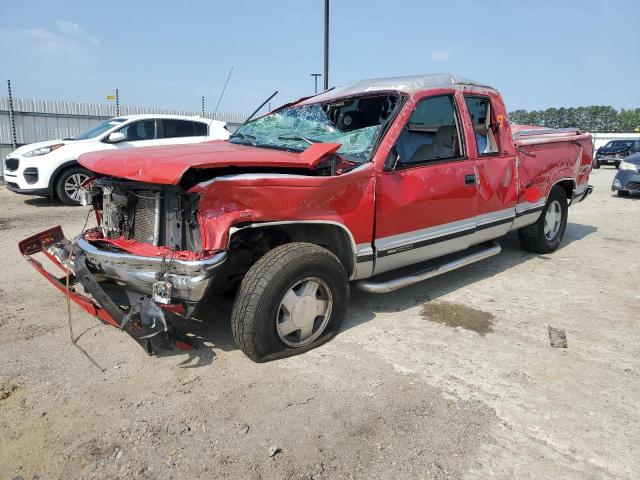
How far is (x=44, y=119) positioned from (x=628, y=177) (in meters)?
15.5

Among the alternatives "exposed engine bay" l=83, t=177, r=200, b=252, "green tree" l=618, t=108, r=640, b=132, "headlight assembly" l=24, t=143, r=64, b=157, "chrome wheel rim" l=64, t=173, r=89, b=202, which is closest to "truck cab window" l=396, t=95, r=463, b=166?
"exposed engine bay" l=83, t=177, r=200, b=252

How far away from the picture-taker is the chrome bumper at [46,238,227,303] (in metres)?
2.68

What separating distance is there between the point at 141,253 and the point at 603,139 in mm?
44517

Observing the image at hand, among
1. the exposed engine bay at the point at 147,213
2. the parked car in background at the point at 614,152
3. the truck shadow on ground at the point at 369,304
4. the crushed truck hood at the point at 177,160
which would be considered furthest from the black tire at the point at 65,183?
the parked car in background at the point at 614,152

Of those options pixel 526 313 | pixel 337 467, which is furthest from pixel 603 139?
pixel 337 467

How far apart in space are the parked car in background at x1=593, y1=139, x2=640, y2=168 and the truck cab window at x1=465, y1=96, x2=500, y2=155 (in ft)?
69.3

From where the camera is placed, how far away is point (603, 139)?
3922cm

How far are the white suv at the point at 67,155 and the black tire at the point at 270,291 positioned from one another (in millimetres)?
6360

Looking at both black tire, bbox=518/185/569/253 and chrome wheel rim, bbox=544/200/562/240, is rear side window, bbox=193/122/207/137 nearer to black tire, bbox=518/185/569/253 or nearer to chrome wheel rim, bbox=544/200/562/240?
black tire, bbox=518/185/569/253

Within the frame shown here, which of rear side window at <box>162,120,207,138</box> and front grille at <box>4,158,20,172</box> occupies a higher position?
rear side window at <box>162,120,207,138</box>

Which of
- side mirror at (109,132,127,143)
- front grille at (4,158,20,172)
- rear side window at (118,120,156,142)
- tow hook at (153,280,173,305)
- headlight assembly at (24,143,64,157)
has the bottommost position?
tow hook at (153,280,173,305)

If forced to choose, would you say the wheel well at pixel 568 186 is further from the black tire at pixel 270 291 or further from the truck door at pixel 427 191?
the black tire at pixel 270 291

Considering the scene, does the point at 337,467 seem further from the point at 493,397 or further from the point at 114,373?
the point at 114,373

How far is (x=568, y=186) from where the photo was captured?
5902 millimetres
